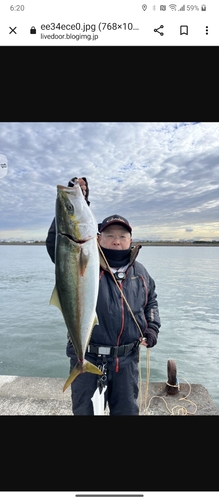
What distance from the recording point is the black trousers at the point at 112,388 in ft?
8.77

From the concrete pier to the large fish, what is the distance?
80.9 inches

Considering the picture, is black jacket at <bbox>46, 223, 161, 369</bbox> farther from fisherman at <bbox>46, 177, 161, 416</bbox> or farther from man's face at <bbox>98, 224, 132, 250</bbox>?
man's face at <bbox>98, 224, 132, 250</bbox>

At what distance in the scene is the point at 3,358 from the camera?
28.0 ft

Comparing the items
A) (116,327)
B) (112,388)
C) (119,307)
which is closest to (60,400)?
(112,388)

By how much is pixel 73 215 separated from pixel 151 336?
1.65 meters

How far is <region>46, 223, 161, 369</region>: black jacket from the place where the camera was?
260 cm

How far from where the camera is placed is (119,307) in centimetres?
264

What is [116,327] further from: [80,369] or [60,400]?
[60,400]

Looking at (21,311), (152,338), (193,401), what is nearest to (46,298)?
(21,311)

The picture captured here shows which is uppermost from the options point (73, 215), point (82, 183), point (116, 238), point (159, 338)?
point (82, 183)

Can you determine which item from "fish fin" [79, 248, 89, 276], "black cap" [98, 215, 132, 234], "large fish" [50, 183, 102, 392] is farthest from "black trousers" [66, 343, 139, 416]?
"black cap" [98, 215, 132, 234]

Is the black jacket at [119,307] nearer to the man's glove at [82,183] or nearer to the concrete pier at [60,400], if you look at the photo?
the man's glove at [82,183]
